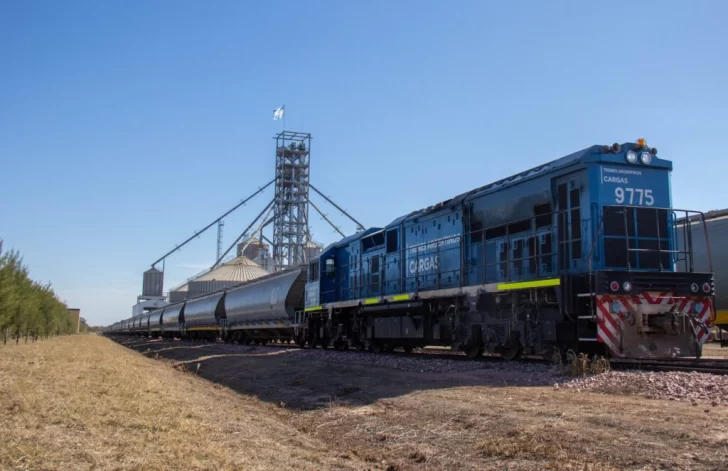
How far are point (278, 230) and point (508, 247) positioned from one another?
69.3 m

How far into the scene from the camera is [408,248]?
18.5m

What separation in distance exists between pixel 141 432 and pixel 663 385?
6933mm

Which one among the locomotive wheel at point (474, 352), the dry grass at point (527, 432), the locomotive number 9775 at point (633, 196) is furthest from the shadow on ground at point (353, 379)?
the locomotive number 9775 at point (633, 196)

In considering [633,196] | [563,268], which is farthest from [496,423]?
[633,196]

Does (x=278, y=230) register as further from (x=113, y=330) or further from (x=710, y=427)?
(x=710, y=427)

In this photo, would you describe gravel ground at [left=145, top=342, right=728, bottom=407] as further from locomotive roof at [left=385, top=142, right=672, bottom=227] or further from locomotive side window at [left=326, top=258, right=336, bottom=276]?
locomotive side window at [left=326, top=258, right=336, bottom=276]

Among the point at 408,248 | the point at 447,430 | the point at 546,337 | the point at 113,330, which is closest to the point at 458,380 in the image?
the point at 546,337

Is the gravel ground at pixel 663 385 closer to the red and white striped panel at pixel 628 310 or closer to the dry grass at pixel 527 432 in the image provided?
the dry grass at pixel 527 432

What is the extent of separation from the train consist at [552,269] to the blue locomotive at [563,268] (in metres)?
0.03

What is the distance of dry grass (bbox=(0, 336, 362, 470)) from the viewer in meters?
5.21

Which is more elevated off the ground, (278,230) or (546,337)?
(278,230)

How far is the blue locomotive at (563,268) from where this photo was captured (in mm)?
11180

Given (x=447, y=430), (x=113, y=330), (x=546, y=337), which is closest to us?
(x=447, y=430)

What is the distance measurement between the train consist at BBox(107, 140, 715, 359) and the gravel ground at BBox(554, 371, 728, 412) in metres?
1.51
